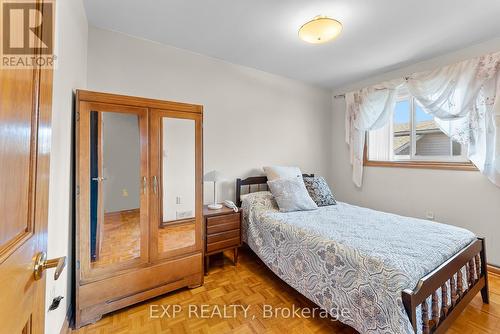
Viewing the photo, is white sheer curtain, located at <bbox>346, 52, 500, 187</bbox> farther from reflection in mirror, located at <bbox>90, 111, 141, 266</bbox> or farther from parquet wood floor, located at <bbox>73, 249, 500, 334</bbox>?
reflection in mirror, located at <bbox>90, 111, 141, 266</bbox>

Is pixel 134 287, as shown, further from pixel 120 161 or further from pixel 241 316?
pixel 120 161

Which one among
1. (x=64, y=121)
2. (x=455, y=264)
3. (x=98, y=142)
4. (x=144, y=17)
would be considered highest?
(x=144, y=17)

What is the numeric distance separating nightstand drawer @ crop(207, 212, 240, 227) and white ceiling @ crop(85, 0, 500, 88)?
187cm

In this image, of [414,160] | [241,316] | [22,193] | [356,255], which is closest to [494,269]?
[414,160]

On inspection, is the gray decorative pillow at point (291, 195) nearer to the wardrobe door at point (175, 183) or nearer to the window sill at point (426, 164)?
the wardrobe door at point (175, 183)

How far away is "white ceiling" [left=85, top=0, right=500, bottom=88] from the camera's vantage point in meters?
1.82

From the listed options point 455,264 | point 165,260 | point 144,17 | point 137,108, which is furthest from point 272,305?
point 144,17

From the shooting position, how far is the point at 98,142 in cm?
166

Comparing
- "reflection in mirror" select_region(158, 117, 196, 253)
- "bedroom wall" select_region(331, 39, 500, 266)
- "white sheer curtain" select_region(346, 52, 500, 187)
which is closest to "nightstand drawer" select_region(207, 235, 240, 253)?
"reflection in mirror" select_region(158, 117, 196, 253)

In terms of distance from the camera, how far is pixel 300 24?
2055mm

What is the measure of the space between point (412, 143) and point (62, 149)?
149 inches

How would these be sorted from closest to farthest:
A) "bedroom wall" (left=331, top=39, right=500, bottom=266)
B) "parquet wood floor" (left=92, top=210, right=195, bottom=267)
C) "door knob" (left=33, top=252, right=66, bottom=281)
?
"door knob" (left=33, top=252, right=66, bottom=281), "parquet wood floor" (left=92, top=210, right=195, bottom=267), "bedroom wall" (left=331, top=39, right=500, bottom=266)

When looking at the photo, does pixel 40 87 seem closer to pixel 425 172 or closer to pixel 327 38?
pixel 327 38

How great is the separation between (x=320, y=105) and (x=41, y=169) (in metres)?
3.84
